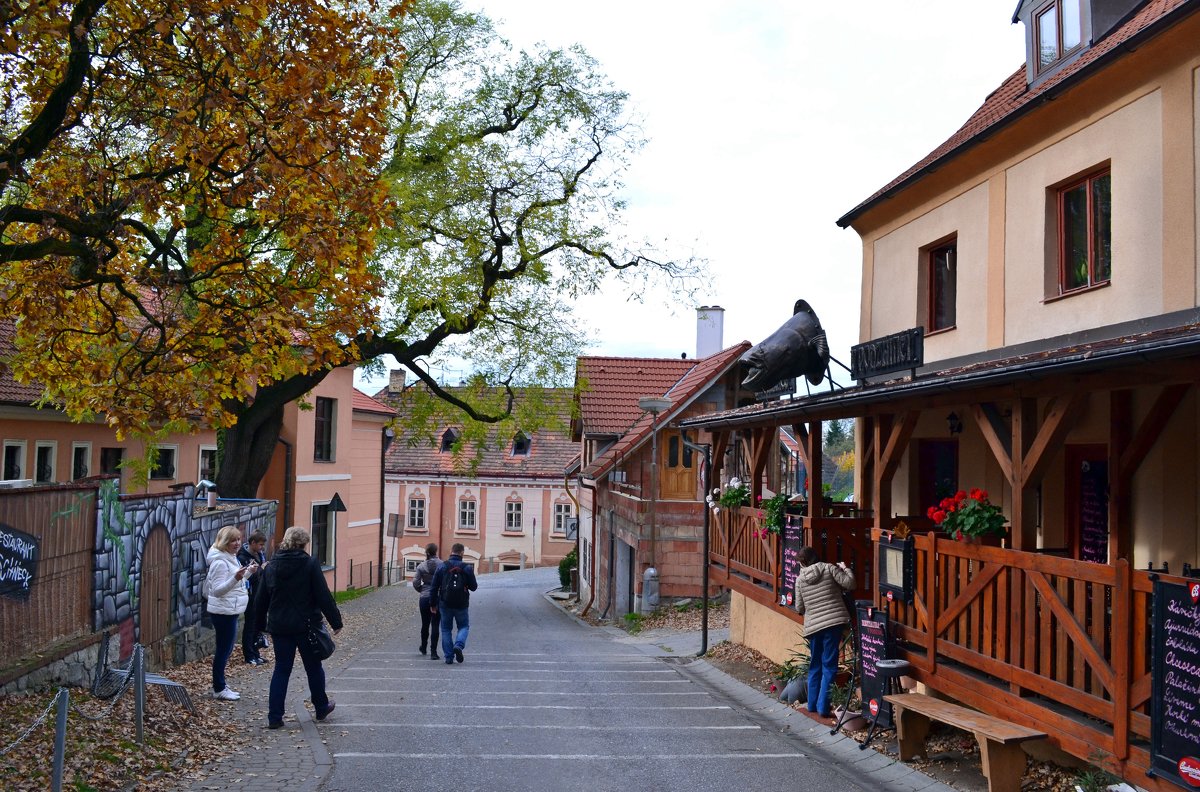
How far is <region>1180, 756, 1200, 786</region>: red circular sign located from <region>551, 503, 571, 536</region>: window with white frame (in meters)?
47.7

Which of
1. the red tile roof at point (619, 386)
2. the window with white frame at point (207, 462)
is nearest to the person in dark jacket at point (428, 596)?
the window with white frame at point (207, 462)

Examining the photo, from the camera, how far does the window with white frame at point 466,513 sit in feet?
176

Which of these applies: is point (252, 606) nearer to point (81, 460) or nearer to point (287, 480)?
point (81, 460)

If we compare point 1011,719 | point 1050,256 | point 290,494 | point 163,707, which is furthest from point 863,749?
point 290,494

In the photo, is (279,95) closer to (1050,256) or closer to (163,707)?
(163,707)

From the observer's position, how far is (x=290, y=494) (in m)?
30.5

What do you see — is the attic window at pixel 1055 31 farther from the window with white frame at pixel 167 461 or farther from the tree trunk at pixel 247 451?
the window with white frame at pixel 167 461

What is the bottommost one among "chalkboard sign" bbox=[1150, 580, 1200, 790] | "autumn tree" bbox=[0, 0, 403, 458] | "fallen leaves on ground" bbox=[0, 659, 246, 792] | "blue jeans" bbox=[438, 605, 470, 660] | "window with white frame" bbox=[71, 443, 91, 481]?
"blue jeans" bbox=[438, 605, 470, 660]

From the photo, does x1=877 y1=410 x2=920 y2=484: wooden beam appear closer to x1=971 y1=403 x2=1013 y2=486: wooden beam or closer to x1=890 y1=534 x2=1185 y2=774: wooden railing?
x1=890 y1=534 x2=1185 y2=774: wooden railing

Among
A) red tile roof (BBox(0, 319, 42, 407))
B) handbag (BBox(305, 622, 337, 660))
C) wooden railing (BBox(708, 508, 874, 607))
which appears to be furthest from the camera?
red tile roof (BBox(0, 319, 42, 407))

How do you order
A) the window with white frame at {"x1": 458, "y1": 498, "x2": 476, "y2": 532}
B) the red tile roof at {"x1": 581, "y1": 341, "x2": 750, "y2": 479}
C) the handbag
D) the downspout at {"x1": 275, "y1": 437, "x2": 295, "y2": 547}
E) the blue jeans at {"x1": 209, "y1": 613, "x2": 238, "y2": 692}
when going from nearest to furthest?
the handbag → the blue jeans at {"x1": 209, "y1": 613, "x2": 238, "y2": 692} → the red tile roof at {"x1": 581, "y1": 341, "x2": 750, "y2": 479} → the downspout at {"x1": 275, "y1": 437, "x2": 295, "y2": 547} → the window with white frame at {"x1": 458, "y1": 498, "x2": 476, "y2": 532}

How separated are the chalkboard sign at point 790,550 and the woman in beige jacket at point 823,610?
53.9 inches

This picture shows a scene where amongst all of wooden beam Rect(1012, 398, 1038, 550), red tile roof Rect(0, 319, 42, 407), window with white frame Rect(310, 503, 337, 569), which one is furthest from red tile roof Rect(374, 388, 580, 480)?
wooden beam Rect(1012, 398, 1038, 550)

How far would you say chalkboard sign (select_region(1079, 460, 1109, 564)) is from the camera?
9.56m
